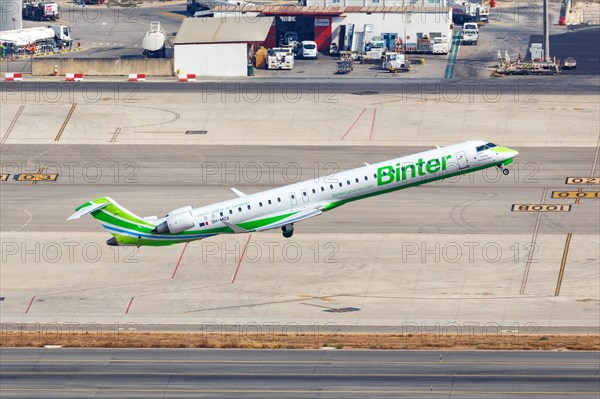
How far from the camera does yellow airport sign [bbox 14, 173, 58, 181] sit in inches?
6668

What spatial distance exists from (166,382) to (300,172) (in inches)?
2454

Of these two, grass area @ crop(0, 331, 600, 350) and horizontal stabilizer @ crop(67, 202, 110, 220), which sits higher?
horizontal stabilizer @ crop(67, 202, 110, 220)

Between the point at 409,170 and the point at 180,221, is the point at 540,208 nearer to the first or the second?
the point at 409,170

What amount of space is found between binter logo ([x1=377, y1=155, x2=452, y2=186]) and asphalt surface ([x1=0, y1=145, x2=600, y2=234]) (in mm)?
32218

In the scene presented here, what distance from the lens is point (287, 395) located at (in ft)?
352

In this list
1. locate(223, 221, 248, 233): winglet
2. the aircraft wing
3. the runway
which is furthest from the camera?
the runway

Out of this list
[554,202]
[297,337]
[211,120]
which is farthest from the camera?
[211,120]

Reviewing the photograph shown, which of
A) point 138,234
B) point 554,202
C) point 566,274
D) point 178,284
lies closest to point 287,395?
point 138,234

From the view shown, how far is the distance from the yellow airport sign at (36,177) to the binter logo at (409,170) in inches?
2534

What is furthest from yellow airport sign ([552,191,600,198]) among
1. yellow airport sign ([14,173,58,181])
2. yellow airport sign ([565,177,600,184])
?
yellow airport sign ([14,173,58,181])

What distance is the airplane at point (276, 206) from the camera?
4503 inches

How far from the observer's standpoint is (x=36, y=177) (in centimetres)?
17000

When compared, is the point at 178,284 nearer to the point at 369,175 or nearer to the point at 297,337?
the point at 297,337

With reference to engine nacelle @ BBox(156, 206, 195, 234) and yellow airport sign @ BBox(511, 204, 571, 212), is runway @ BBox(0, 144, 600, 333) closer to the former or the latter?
yellow airport sign @ BBox(511, 204, 571, 212)
